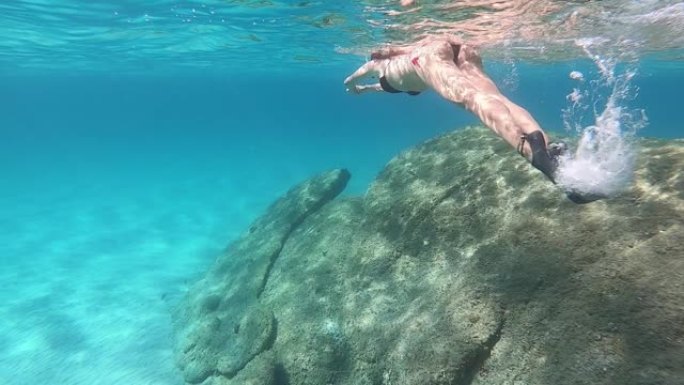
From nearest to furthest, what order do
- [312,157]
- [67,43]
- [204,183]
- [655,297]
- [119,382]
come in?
1. [655,297]
2. [119,382]
3. [67,43]
4. [204,183]
5. [312,157]

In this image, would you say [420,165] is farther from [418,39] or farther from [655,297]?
[418,39]

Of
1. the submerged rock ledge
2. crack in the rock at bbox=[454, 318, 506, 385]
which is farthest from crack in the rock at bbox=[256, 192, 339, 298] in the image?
crack in the rock at bbox=[454, 318, 506, 385]

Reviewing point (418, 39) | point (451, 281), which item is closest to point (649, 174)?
point (451, 281)

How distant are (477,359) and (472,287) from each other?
1.01m

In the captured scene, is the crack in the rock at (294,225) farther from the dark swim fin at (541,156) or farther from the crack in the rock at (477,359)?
the dark swim fin at (541,156)

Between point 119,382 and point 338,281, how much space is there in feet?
25.3

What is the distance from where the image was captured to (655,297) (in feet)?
13.9

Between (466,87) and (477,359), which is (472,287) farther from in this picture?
(466,87)

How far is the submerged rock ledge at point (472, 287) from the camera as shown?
14.4ft

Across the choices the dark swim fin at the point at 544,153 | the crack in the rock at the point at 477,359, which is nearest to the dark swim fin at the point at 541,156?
the dark swim fin at the point at 544,153

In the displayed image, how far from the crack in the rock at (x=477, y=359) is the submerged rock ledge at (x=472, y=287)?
13mm

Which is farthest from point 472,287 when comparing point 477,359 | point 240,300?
point 240,300

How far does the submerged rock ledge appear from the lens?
440 cm

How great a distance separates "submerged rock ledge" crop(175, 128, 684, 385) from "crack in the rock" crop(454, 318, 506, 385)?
1cm
